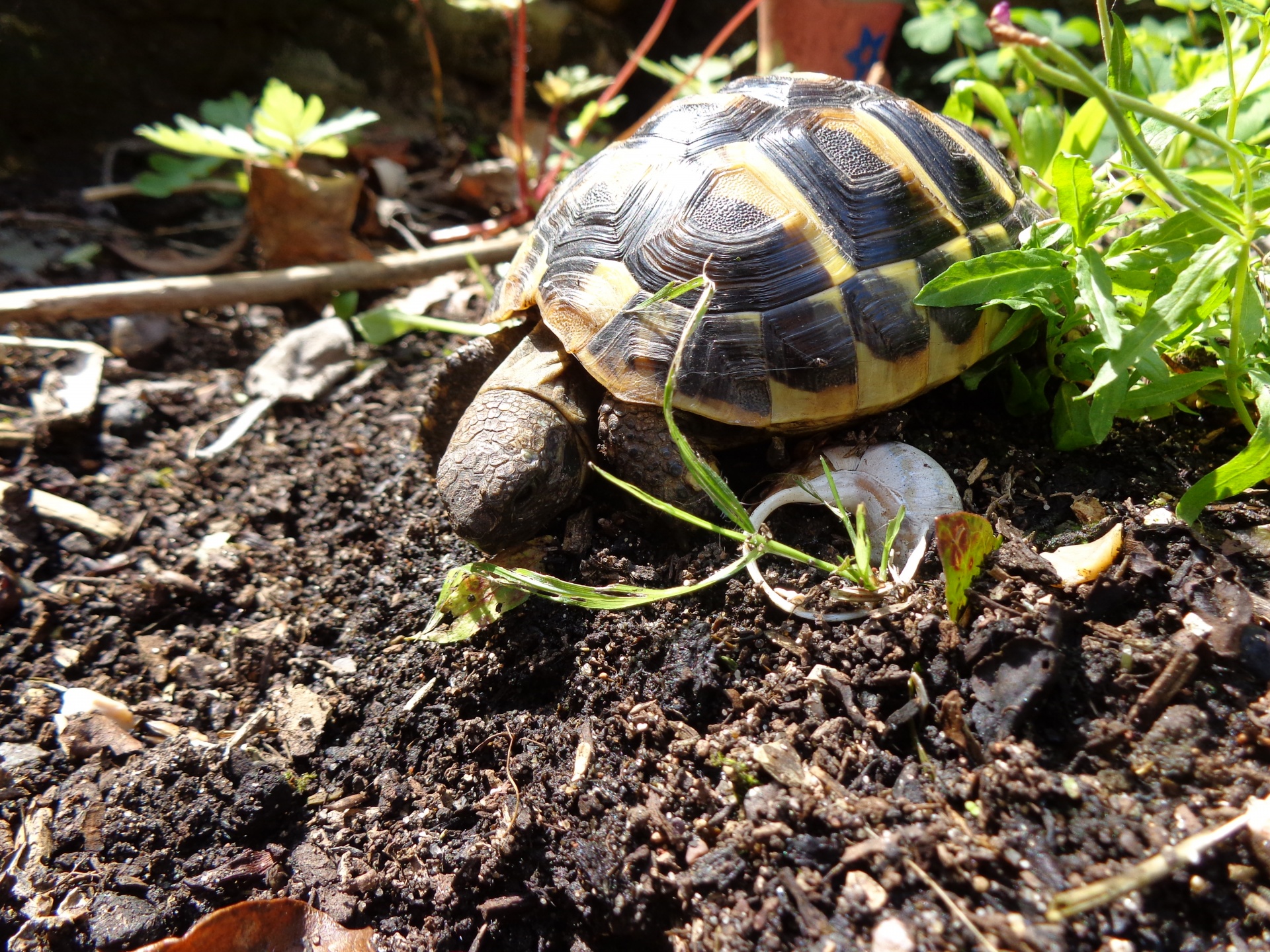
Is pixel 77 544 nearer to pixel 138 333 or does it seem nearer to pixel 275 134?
pixel 138 333

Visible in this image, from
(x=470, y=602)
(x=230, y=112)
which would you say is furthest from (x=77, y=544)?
(x=230, y=112)

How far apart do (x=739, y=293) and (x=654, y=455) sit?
1.54ft

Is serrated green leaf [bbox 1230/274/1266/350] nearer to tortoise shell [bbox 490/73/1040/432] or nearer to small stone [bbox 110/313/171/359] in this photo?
tortoise shell [bbox 490/73/1040/432]

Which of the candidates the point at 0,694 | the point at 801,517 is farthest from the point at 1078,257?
the point at 0,694

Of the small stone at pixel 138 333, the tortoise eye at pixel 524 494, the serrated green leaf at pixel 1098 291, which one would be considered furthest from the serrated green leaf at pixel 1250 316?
the small stone at pixel 138 333

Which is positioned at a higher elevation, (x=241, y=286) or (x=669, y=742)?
(x=669, y=742)

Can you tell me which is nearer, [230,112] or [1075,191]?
[1075,191]

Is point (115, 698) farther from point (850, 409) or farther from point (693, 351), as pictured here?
point (850, 409)

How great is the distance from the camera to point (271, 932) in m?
1.53

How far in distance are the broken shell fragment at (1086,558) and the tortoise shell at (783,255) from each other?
53 cm

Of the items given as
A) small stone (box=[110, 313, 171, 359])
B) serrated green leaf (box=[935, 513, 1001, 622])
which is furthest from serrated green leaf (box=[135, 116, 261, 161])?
serrated green leaf (box=[935, 513, 1001, 622])

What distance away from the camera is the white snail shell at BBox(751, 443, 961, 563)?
1.79 metres

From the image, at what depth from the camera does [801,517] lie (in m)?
1.93

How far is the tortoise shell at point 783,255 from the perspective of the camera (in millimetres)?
1898
